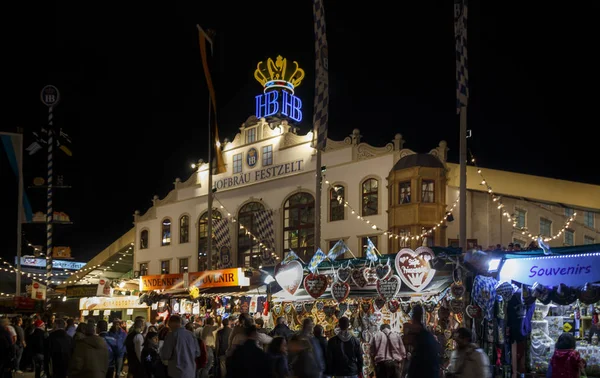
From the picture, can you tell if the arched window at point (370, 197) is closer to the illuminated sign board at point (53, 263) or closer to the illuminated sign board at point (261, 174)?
the illuminated sign board at point (261, 174)

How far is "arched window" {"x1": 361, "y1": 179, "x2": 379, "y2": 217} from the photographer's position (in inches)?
1166

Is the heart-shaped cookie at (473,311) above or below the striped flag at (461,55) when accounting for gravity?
below

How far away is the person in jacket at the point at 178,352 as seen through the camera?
10.8m

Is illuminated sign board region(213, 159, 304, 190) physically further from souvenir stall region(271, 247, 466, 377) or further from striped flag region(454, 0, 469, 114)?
striped flag region(454, 0, 469, 114)

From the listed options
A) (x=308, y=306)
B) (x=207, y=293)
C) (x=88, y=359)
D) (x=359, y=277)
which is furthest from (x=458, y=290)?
(x=207, y=293)

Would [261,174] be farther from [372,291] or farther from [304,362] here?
[304,362]

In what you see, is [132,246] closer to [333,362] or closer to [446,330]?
[446,330]

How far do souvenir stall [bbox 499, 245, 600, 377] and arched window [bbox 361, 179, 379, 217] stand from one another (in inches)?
488

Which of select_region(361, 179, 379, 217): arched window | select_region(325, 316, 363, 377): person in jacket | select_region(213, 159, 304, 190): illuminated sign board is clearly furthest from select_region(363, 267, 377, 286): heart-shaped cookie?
select_region(213, 159, 304, 190): illuminated sign board

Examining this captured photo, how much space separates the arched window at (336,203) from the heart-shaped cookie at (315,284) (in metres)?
11.3

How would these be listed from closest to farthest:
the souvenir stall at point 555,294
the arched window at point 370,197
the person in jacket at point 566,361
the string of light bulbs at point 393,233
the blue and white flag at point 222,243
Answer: the person in jacket at point 566,361
the souvenir stall at point 555,294
the string of light bulbs at point 393,233
the arched window at point 370,197
the blue and white flag at point 222,243

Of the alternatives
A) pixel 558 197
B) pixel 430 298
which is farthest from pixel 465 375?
pixel 558 197

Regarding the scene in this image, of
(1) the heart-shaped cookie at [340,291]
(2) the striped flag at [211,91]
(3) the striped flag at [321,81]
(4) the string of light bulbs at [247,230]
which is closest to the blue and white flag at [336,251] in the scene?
(1) the heart-shaped cookie at [340,291]

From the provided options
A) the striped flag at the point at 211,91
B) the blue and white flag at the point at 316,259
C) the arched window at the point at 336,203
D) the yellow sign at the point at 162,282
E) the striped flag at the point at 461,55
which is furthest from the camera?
the arched window at the point at 336,203
